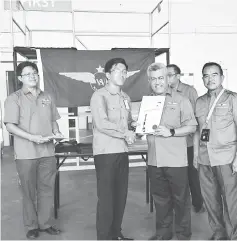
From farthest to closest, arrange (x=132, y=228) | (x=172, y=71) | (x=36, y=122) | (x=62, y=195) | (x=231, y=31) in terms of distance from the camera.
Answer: (x=231, y=31) < (x=62, y=195) < (x=172, y=71) < (x=132, y=228) < (x=36, y=122)

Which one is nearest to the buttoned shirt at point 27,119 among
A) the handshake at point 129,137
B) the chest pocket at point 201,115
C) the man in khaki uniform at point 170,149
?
the handshake at point 129,137

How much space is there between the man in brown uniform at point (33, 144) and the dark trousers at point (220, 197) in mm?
1445

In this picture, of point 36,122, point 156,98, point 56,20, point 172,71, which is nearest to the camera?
point 156,98

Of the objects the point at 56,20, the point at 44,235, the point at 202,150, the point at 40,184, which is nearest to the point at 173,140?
the point at 202,150

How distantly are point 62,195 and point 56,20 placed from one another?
7351 mm

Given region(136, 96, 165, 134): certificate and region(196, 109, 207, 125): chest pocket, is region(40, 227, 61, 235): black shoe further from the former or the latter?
region(196, 109, 207, 125): chest pocket

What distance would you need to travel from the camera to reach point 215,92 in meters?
2.59

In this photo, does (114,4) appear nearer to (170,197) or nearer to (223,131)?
(223,131)

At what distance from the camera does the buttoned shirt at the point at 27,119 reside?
107 inches

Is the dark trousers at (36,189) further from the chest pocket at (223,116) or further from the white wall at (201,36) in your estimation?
the white wall at (201,36)

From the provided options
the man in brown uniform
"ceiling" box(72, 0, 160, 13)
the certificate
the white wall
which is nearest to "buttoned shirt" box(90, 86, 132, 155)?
the certificate

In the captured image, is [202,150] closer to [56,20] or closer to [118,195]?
[118,195]

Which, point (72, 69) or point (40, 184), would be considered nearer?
point (40, 184)

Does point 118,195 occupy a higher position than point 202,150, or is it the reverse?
point 202,150
